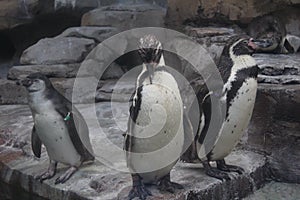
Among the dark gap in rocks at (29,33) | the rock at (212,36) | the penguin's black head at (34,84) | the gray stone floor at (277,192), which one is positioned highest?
the penguin's black head at (34,84)

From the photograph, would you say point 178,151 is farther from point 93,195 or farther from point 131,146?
point 93,195

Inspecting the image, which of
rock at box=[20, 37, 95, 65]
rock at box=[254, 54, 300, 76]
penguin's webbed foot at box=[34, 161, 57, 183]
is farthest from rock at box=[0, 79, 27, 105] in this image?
rock at box=[254, 54, 300, 76]

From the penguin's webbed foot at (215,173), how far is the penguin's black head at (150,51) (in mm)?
694

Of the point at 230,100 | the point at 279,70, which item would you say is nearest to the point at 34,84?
the point at 230,100

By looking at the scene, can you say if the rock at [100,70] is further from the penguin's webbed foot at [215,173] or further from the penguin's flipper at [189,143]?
the penguin's webbed foot at [215,173]

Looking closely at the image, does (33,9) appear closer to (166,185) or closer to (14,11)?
(14,11)

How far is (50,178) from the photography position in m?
2.73

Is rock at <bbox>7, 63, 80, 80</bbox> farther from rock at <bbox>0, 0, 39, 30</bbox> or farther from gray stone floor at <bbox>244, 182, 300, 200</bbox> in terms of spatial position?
gray stone floor at <bbox>244, 182, 300, 200</bbox>

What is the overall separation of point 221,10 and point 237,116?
1.87 m

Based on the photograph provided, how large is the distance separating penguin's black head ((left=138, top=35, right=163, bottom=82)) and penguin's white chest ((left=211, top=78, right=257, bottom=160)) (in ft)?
1.66

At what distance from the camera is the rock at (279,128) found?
2.96m

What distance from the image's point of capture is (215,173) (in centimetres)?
264

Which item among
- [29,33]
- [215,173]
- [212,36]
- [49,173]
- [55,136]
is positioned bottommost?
[29,33]

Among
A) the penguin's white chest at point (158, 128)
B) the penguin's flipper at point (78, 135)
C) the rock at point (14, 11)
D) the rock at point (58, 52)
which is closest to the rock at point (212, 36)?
the rock at point (58, 52)
